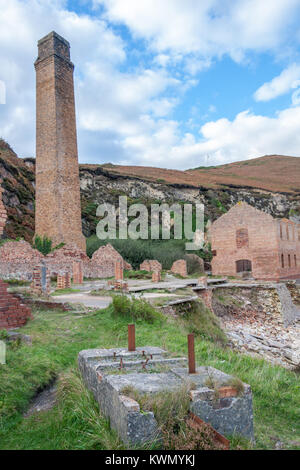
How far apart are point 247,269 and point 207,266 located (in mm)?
10222

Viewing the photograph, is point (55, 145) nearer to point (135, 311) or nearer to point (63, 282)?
point (63, 282)

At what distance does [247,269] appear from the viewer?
26484 millimetres

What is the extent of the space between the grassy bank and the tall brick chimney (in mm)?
22041

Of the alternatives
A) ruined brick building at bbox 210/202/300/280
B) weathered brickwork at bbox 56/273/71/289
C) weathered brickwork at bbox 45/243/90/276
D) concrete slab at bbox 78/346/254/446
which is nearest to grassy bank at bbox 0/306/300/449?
concrete slab at bbox 78/346/254/446

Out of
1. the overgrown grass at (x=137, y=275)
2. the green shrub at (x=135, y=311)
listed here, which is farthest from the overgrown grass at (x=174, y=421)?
the overgrown grass at (x=137, y=275)

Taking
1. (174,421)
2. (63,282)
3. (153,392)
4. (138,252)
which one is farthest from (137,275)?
(174,421)

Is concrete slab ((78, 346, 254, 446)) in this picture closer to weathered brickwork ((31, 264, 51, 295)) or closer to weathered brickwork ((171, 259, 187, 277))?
weathered brickwork ((31, 264, 51, 295))

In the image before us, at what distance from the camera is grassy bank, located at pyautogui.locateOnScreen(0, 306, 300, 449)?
3.09 m

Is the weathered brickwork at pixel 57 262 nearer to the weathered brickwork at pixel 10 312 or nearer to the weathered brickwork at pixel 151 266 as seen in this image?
the weathered brickwork at pixel 151 266

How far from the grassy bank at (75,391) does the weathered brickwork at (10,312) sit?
0.33 m

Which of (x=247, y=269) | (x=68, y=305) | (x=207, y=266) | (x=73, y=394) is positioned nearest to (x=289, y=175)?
(x=207, y=266)

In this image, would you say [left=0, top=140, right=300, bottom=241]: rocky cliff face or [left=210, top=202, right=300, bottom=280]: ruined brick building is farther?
[left=0, top=140, right=300, bottom=241]: rocky cliff face

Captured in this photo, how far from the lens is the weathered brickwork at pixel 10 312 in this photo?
654 cm

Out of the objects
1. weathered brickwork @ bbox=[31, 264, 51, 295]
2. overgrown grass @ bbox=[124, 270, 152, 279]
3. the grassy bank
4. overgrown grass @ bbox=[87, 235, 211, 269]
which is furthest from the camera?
overgrown grass @ bbox=[87, 235, 211, 269]
